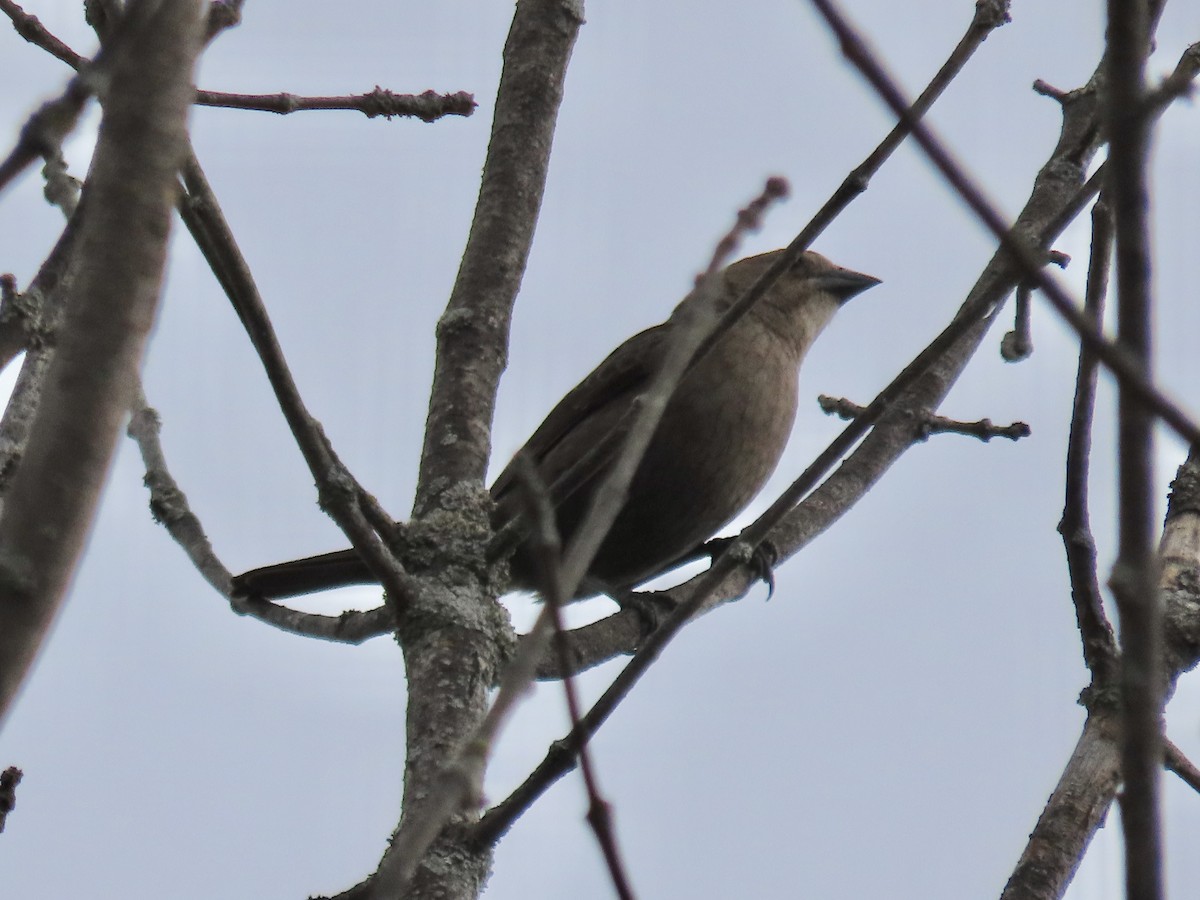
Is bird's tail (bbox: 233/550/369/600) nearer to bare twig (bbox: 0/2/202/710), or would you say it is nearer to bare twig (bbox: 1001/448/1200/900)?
bare twig (bbox: 1001/448/1200/900)

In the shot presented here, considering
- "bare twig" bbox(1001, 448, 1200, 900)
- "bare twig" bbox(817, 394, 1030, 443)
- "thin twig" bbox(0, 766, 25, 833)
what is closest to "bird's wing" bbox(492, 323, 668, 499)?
"bare twig" bbox(817, 394, 1030, 443)

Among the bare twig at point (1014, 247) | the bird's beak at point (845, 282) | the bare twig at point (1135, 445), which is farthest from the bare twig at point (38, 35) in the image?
the bird's beak at point (845, 282)

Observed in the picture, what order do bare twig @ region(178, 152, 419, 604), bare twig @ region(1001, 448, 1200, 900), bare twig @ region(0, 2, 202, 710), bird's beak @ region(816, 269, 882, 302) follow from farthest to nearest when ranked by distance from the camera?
bird's beak @ region(816, 269, 882, 302) < bare twig @ region(1001, 448, 1200, 900) < bare twig @ region(178, 152, 419, 604) < bare twig @ region(0, 2, 202, 710)

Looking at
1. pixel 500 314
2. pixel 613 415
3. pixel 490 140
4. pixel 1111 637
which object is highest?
pixel 613 415

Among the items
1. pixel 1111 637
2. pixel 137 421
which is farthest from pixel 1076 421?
pixel 137 421

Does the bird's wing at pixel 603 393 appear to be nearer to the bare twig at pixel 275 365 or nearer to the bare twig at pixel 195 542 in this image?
the bare twig at pixel 195 542

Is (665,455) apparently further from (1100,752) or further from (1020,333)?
(1100,752)

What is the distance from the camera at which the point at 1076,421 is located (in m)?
2.74

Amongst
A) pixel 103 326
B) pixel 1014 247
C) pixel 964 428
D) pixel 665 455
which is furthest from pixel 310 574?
pixel 1014 247

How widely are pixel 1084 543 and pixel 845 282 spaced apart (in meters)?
3.93

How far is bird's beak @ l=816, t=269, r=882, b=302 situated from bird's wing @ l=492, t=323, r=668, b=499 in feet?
3.38

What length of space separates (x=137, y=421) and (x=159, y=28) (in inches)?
85.5

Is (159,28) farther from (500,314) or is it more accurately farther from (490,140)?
(490,140)

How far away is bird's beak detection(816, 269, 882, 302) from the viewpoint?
661 cm
